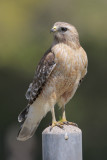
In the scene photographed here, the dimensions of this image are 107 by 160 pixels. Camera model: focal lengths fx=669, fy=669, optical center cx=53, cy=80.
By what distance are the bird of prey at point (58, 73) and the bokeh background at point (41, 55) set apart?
8.60 meters

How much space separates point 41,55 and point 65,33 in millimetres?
8934

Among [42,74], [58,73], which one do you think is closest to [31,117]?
[42,74]

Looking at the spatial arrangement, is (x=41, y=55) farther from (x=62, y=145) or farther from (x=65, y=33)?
(x=62, y=145)

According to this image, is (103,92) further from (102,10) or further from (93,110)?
(102,10)

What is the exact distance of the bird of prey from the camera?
326 inches

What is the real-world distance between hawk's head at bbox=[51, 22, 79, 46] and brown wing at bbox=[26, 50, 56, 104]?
23 cm

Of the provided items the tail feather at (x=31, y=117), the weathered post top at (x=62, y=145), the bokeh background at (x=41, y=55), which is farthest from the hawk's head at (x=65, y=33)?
the bokeh background at (x=41, y=55)

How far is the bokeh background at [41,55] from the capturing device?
17922 millimetres

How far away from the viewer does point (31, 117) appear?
347 inches

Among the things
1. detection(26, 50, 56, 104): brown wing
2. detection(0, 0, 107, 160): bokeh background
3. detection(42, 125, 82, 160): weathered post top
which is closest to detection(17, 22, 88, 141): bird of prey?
detection(26, 50, 56, 104): brown wing

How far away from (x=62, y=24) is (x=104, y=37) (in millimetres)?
9983

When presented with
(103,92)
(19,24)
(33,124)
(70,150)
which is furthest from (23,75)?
(70,150)

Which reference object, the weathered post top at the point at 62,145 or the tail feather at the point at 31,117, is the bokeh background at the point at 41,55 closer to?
the tail feather at the point at 31,117

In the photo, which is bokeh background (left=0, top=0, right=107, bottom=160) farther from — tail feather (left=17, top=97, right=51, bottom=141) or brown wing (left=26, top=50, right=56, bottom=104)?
brown wing (left=26, top=50, right=56, bottom=104)
